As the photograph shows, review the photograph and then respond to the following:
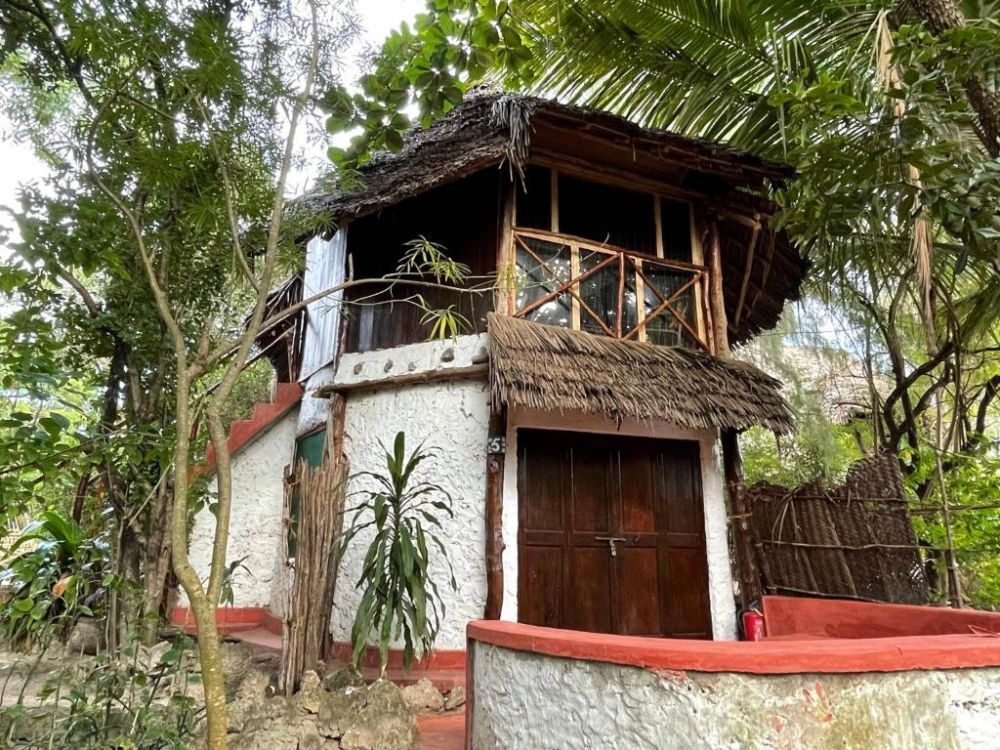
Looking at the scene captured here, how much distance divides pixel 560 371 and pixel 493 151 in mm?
1768

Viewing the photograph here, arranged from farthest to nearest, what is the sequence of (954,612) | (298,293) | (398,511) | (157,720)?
(298,293)
(398,511)
(954,612)
(157,720)

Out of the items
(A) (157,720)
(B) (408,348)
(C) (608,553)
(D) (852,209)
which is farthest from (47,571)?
(D) (852,209)

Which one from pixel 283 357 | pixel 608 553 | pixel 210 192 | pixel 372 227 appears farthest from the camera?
pixel 283 357

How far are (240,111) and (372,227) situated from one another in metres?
2.95

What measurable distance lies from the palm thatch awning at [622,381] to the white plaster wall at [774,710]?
2395mm

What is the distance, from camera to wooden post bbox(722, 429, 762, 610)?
5.07m

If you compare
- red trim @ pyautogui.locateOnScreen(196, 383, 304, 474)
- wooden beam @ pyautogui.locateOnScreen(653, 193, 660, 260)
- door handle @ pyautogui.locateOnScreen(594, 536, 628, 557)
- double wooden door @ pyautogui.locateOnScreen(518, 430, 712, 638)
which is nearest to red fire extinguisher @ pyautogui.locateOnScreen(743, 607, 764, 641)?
double wooden door @ pyautogui.locateOnScreen(518, 430, 712, 638)

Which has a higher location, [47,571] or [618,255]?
[618,255]

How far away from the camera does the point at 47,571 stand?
8.47 ft

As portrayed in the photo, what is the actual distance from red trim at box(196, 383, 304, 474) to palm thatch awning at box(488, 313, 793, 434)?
3.15 meters

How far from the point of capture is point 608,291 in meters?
5.52

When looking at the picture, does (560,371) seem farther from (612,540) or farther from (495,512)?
(612,540)

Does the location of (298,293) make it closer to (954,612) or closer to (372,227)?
(372,227)

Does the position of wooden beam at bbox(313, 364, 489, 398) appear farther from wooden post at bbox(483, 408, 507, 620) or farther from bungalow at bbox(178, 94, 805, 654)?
wooden post at bbox(483, 408, 507, 620)
